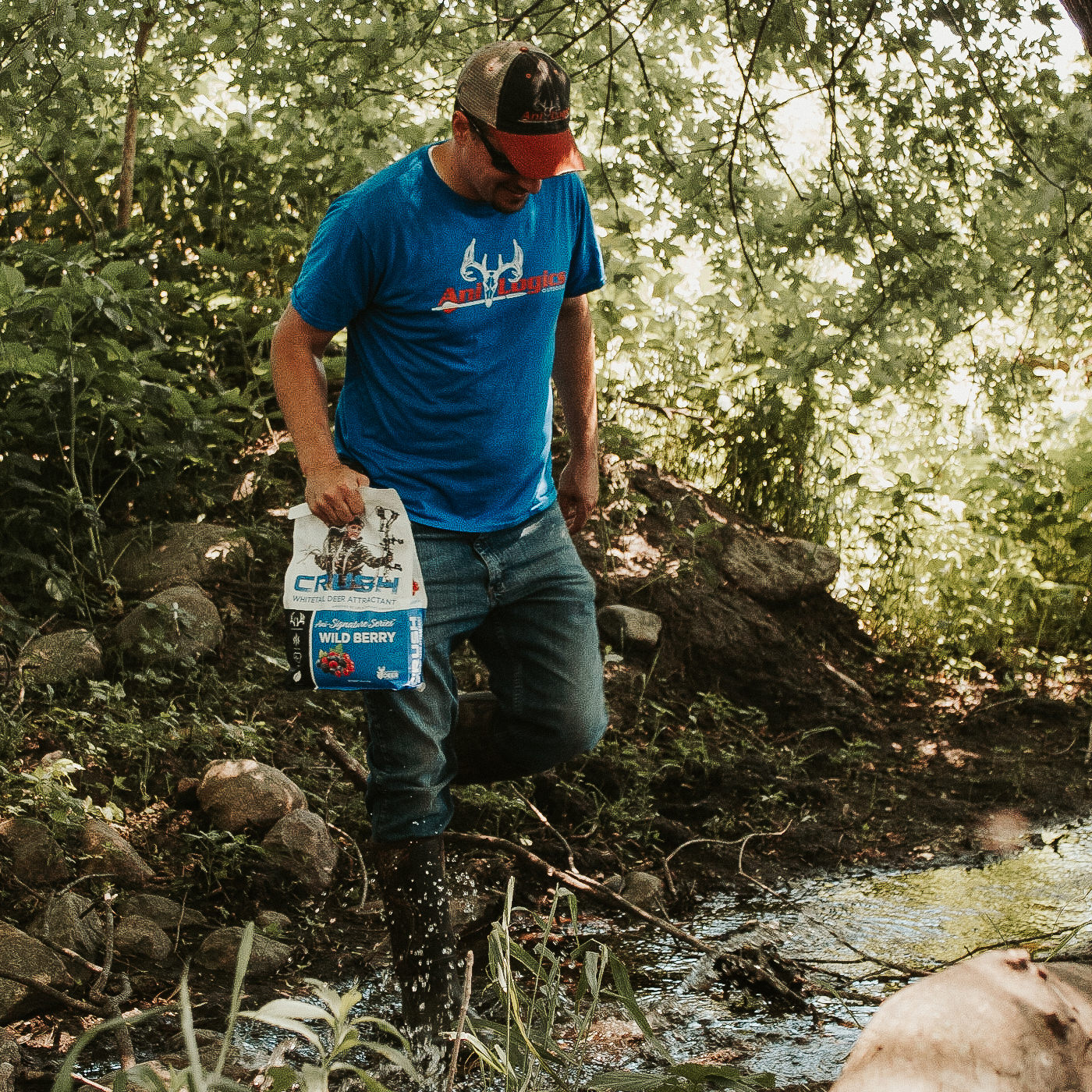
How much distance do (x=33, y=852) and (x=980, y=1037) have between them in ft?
7.99

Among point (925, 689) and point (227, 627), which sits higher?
point (227, 627)

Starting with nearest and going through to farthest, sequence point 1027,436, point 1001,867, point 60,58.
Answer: point 60,58 < point 1001,867 < point 1027,436

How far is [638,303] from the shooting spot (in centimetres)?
459

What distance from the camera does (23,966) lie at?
8.44 feet

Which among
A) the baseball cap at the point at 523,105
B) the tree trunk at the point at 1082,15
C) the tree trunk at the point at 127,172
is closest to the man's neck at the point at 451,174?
the baseball cap at the point at 523,105

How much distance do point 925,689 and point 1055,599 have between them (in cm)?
94

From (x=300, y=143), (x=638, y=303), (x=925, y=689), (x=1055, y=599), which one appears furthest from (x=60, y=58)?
(x=1055, y=599)

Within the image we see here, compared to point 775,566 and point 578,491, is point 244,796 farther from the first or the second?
point 775,566

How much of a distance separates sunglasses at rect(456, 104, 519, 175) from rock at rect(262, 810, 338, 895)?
1.91 metres

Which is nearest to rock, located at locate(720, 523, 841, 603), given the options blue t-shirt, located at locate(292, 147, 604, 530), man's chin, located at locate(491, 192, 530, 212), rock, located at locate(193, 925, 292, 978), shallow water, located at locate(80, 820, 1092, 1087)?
shallow water, located at locate(80, 820, 1092, 1087)

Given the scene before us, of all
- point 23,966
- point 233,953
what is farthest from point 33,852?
point 233,953

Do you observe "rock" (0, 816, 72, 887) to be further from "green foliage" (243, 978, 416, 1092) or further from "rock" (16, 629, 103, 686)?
"green foliage" (243, 978, 416, 1092)

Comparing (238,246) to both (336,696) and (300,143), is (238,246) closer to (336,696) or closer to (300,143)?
(300,143)

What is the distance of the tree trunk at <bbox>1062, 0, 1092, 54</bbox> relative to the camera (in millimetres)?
2860
